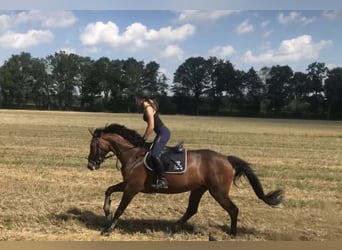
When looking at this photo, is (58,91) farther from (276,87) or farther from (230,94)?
(276,87)

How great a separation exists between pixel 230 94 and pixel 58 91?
18.3 m

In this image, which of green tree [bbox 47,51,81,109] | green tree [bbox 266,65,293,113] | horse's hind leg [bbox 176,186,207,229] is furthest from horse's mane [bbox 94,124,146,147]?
green tree [bbox 47,51,81,109]

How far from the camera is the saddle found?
24.1ft

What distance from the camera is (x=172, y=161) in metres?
7.37

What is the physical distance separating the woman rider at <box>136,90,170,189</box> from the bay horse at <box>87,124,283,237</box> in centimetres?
12

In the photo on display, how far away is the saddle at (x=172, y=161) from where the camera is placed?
24.1ft

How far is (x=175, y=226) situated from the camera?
7.82m

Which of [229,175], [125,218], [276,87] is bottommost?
[125,218]

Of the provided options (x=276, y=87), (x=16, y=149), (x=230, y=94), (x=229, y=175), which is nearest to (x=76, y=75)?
(x=230, y=94)

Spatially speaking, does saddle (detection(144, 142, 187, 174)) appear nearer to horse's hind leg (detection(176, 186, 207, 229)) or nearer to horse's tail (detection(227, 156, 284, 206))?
horse's hind leg (detection(176, 186, 207, 229))

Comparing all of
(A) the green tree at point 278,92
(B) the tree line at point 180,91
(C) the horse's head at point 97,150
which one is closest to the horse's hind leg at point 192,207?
(C) the horse's head at point 97,150

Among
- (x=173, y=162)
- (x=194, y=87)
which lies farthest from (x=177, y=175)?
(x=194, y=87)

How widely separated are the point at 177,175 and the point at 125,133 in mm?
1162

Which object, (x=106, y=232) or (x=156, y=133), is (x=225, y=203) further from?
(x=106, y=232)
